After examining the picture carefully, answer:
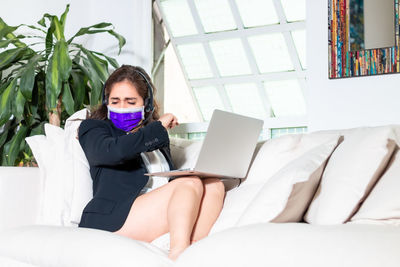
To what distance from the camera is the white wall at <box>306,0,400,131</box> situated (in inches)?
127

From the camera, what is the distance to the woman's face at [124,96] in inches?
92.1

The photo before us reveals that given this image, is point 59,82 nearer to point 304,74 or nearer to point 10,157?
point 10,157

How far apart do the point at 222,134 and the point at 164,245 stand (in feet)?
1.35

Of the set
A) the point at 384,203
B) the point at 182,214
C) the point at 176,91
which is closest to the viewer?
the point at 384,203

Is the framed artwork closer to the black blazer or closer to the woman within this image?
the woman

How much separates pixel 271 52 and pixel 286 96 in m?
0.36

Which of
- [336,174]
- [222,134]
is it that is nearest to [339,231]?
[336,174]

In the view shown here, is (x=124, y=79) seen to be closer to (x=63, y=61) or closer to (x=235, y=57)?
(x=63, y=61)

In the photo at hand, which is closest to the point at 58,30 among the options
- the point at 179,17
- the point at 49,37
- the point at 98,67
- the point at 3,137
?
A: the point at 49,37

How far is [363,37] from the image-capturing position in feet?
10.6

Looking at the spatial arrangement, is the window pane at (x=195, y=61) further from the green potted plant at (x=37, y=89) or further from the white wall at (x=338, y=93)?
the white wall at (x=338, y=93)

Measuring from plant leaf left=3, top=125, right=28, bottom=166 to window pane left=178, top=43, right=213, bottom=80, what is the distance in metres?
1.53

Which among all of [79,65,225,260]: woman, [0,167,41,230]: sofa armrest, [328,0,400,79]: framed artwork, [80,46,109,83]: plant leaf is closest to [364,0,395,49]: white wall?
[328,0,400,79]: framed artwork

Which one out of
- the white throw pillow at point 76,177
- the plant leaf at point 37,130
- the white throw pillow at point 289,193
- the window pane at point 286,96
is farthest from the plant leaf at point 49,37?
the white throw pillow at point 289,193
